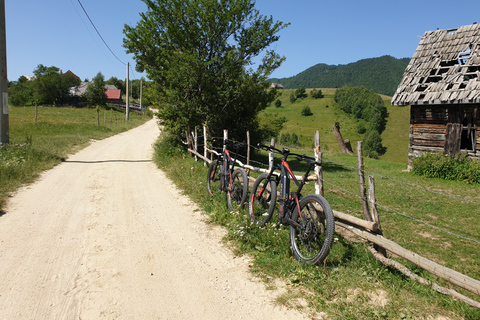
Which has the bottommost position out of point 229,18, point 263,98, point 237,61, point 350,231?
point 350,231

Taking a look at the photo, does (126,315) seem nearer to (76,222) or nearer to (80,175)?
(76,222)

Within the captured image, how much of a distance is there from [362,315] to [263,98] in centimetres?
1115

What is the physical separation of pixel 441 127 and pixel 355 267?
40.8 ft

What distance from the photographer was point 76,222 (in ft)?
18.3

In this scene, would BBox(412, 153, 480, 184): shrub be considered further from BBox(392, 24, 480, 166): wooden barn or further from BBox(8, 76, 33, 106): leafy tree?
BBox(8, 76, 33, 106): leafy tree

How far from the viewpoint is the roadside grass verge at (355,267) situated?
310cm

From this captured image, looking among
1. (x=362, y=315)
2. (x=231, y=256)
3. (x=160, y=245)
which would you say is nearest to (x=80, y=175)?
(x=160, y=245)

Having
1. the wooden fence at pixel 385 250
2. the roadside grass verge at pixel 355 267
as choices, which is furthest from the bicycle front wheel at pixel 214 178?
the wooden fence at pixel 385 250

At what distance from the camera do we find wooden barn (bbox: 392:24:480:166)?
41.5ft

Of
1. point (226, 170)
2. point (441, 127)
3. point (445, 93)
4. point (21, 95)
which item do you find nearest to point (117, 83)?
point (21, 95)

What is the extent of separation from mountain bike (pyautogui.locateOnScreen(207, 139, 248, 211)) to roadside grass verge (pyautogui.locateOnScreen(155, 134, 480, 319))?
229 mm

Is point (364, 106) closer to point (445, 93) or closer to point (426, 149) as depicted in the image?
point (426, 149)

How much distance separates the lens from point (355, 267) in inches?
153

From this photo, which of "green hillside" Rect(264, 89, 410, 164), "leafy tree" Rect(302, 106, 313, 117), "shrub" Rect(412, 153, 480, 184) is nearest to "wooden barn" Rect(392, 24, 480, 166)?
"shrub" Rect(412, 153, 480, 184)
